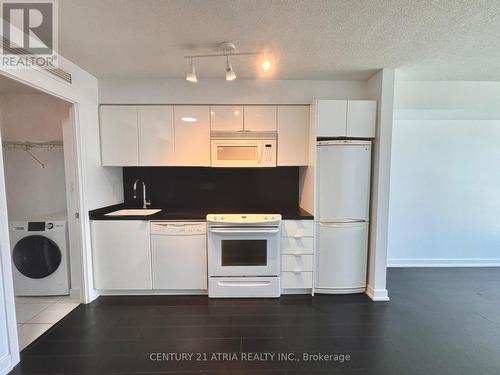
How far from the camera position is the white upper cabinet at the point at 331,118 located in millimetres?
2576

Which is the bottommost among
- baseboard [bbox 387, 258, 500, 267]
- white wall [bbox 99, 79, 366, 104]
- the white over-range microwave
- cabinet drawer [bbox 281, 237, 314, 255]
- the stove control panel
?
baseboard [bbox 387, 258, 500, 267]

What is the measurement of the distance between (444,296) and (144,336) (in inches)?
125

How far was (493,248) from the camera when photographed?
3.46 m

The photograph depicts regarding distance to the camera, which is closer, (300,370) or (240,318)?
(300,370)

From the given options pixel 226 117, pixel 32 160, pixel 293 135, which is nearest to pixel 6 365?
pixel 32 160

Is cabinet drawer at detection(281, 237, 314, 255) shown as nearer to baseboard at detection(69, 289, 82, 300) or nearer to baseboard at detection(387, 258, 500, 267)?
baseboard at detection(387, 258, 500, 267)

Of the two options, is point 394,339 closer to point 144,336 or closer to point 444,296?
point 444,296

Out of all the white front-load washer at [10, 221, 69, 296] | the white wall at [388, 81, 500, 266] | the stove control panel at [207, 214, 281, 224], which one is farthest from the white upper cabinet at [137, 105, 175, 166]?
the white wall at [388, 81, 500, 266]

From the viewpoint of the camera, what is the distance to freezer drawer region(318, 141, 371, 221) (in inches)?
102

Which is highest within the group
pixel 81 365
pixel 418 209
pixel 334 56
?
pixel 334 56

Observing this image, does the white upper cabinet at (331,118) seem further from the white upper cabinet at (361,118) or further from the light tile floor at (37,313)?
the light tile floor at (37,313)

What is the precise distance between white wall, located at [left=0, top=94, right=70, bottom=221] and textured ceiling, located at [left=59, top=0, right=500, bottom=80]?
35.5 inches

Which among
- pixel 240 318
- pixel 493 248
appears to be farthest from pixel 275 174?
pixel 493 248

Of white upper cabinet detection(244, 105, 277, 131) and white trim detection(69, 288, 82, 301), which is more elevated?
white upper cabinet detection(244, 105, 277, 131)
